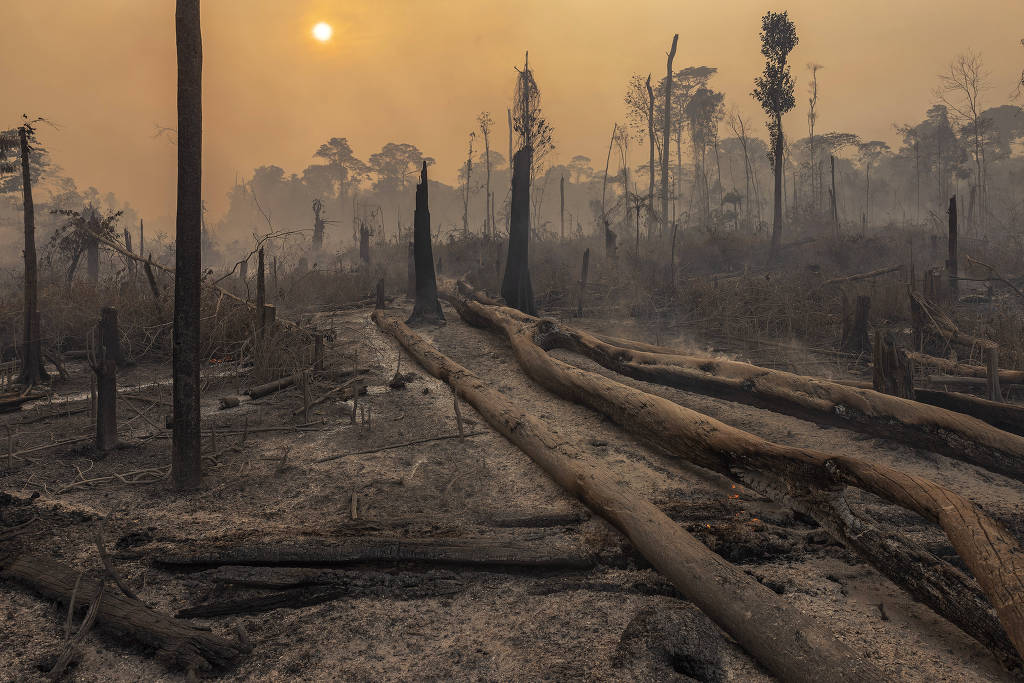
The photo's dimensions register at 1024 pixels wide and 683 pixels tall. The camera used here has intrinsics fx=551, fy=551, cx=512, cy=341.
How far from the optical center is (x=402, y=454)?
14.3ft

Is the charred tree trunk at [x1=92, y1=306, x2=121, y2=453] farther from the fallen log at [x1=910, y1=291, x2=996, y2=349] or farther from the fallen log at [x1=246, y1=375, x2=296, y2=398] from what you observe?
the fallen log at [x1=910, y1=291, x2=996, y2=349]

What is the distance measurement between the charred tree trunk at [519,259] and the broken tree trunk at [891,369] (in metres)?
6.52

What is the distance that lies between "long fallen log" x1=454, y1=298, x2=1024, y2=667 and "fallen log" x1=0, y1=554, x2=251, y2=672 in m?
2.70

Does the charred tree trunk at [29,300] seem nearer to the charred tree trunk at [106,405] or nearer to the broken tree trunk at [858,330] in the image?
the charred tree trunk at [106,405]

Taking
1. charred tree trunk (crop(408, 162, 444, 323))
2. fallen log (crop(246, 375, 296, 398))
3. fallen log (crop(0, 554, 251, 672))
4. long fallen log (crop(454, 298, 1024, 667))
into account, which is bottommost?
fallen log (crop(0, 554, 251, 672))

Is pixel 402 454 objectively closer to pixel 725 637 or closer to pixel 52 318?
pixel 725 637

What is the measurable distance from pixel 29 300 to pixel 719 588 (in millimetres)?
8216

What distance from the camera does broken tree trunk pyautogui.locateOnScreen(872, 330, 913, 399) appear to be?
15.6 feet

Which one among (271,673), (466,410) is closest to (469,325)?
(466,410)

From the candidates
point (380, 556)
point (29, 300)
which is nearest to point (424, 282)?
point (29, 300)

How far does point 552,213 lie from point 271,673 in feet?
266

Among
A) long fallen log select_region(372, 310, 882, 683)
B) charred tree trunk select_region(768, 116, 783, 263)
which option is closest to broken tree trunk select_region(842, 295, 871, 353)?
long fallen log select_region(372, 310, 882, 683)

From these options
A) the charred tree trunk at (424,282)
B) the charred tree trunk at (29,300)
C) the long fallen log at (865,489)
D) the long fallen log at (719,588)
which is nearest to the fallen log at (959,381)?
the long fallen log at (865,489)

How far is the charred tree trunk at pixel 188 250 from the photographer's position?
352cm
